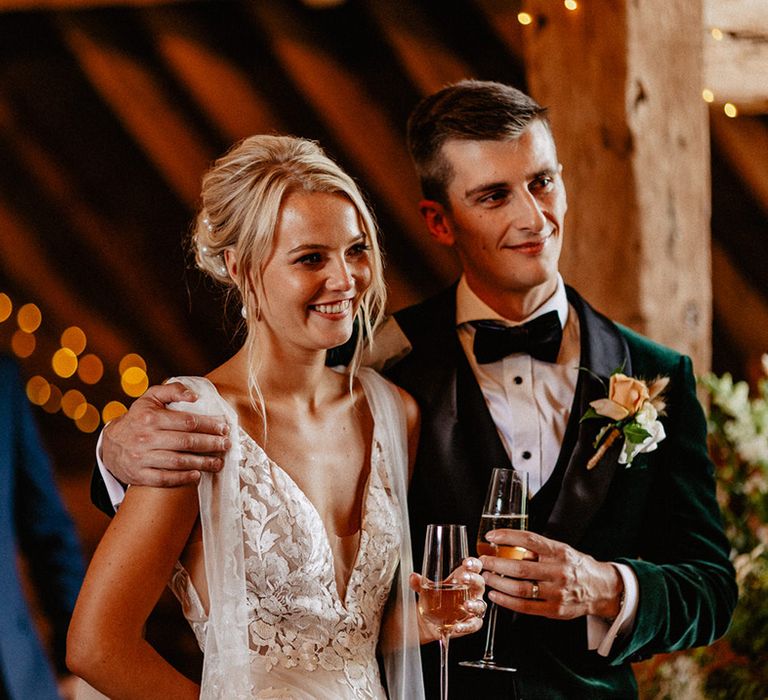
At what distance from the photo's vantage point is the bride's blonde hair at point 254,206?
88.7 inches

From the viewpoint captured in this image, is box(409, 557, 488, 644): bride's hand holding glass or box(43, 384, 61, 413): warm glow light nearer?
box(409, 557, 488, 644): bride's hand holding glass

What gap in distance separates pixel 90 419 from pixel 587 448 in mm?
5835

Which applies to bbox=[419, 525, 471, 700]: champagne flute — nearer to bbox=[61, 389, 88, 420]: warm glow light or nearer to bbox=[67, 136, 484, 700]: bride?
bbox=[67, 136, 484, 700]: bride

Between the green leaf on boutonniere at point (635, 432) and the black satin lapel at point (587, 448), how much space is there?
0.22ft

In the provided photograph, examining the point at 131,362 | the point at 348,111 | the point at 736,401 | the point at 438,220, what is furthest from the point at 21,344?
the point at 438,220

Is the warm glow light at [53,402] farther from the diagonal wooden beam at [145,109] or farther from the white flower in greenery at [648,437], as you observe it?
the white flower in greenery at [648,437]

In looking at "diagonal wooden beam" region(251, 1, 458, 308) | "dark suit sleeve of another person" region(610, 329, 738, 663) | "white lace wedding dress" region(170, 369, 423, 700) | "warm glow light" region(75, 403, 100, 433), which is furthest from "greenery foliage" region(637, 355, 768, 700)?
"warm glow light" region(75, 403, 100, 433)

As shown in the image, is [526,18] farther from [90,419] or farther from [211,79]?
[90,419]

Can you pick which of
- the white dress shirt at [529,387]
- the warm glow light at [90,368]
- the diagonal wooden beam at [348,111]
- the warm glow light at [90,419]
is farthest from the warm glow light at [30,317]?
the white dress shirt at [529,387]

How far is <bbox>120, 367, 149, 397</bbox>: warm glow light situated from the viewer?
25.2 feet

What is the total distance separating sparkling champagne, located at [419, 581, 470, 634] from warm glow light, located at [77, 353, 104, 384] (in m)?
5.85

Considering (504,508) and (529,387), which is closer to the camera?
(504,508)

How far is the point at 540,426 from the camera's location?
2.49 metres

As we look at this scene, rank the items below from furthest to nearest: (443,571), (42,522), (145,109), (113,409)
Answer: (113,409), (145,109), (42,522), (443,571)
